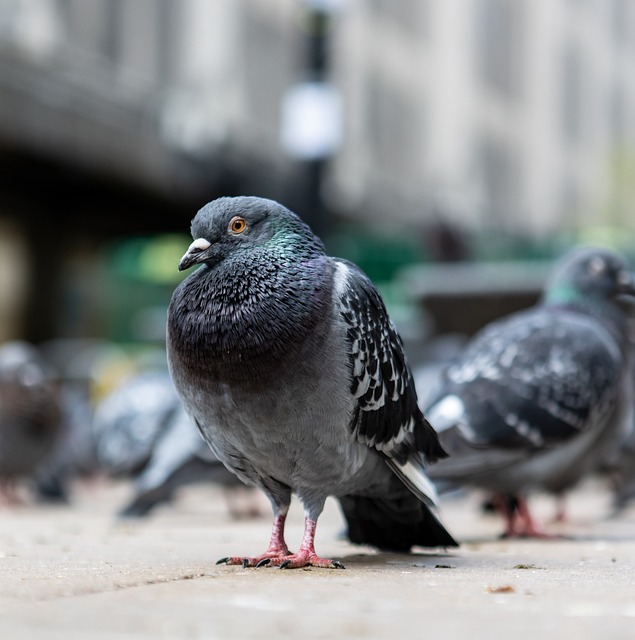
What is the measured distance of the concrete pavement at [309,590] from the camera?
9.39 feet

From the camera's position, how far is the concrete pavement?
2863mm

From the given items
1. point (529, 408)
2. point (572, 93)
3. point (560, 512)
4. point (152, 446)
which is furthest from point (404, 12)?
point (529, 408)

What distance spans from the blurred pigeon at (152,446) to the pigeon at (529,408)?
141cm

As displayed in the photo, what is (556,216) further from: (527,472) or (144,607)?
(144,607)

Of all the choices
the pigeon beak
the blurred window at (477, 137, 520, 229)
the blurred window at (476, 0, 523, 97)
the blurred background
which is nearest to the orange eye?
the pigeon beak

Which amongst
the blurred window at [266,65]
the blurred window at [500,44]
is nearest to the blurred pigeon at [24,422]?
the blurred window at [266,65]

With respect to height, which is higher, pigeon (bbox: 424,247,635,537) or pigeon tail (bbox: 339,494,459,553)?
pigeon (bbox: 424,247,635,537)

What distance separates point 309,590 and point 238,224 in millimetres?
1369

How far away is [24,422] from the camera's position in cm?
947

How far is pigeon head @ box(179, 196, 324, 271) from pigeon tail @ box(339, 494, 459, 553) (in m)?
1.05

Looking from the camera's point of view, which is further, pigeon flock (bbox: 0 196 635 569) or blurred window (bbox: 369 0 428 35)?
blurred window (bbox: 369 0 428 35)

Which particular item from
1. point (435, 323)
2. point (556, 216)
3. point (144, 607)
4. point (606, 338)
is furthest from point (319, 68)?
point (556, 216)

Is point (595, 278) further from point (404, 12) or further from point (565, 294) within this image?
point (404, 12)

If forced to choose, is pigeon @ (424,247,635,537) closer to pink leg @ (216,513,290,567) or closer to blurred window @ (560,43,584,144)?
pink leg @ (216,513,290,567)
